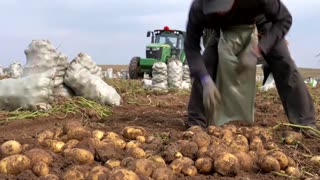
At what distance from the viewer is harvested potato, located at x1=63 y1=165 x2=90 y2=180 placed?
6.14ft

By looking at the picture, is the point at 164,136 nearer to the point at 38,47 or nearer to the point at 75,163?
the point at 75,163

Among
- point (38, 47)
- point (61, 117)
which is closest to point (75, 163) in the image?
point (61, 117)

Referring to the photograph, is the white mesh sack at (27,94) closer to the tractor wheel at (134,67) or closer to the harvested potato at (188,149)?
the harvested potato at (188,149)

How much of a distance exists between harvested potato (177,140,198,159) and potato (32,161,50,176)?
2.11ft

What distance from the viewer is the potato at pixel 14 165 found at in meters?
1.99

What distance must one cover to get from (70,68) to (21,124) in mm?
1756

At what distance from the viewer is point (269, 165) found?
2.20 metres

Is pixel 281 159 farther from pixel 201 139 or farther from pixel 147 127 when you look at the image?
pixel 147 127

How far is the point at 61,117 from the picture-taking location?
4.26 meters

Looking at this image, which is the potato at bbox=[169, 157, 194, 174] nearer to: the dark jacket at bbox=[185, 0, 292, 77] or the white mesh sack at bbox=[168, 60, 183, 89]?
the dark jacket at bbox=[185, 0, 292, 77]

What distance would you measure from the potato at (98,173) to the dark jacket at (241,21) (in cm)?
152

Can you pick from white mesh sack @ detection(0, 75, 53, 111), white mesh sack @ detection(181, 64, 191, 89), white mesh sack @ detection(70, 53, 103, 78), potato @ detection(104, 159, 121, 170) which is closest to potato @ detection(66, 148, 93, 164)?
potato @ detection(104, 159, 121, 170)

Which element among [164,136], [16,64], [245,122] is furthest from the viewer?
[16,64]

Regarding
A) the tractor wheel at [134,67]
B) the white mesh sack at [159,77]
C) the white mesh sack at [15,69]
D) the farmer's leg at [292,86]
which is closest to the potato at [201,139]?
the farmer's leg at [292,86]
